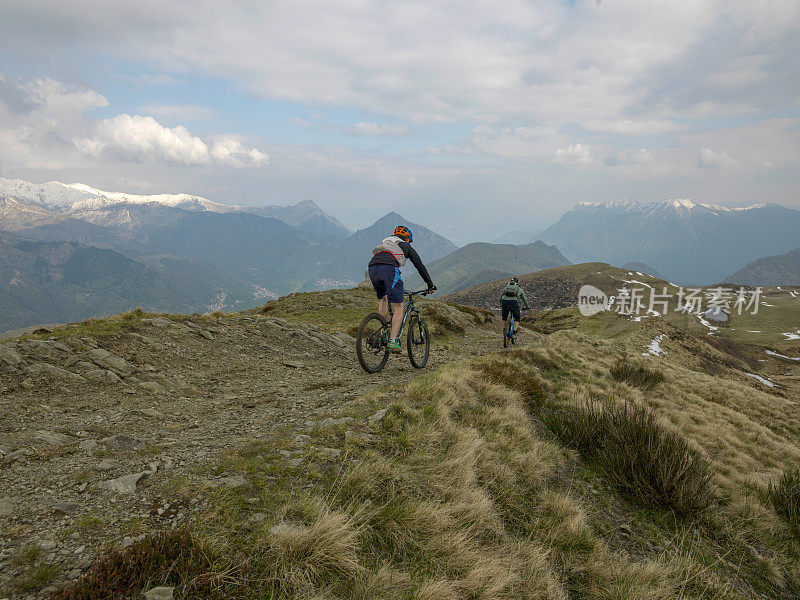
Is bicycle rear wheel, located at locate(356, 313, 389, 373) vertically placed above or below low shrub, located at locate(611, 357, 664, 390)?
above

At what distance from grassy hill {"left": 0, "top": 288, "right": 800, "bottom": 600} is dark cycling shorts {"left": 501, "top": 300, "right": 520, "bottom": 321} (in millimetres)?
8123

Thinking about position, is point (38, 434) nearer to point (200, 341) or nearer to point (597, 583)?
point (200, 341)

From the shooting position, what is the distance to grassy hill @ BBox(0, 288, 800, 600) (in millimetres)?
3047

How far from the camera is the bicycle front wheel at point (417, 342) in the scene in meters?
10.5

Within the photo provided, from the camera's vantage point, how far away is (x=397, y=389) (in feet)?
25.8

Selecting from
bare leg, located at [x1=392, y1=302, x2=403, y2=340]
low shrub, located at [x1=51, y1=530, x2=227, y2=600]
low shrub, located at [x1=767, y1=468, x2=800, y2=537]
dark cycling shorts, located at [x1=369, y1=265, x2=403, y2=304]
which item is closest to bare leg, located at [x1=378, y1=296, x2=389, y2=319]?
bare leg, located at [x1=392, y1=302, x2=403, y2=340]

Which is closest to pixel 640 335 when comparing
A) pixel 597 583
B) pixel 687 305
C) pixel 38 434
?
pixel 597 583

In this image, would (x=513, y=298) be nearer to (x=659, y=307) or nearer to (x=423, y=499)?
(x=423, y=499)

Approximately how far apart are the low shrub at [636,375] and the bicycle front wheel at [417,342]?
28.5 feet

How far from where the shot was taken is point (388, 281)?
9.09m

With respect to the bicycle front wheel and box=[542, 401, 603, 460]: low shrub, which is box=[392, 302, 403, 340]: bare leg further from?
box=[542, 401, 603, 460]: low shrub

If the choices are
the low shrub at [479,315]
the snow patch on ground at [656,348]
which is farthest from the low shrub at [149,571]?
the snow patch on ground at [656,348]

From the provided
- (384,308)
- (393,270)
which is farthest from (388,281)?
(384,308)

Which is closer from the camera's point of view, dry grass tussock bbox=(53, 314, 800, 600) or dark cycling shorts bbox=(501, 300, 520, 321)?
dry grass tussock bbox=(53, 314, 800, 600)
